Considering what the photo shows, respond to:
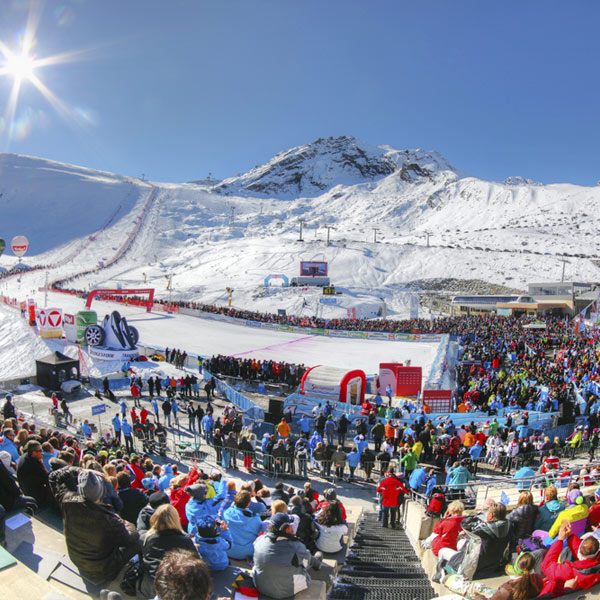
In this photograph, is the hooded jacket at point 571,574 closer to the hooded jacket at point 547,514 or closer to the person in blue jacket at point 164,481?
the hooded jacket at point 547,514

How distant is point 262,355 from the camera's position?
29078 millimetres

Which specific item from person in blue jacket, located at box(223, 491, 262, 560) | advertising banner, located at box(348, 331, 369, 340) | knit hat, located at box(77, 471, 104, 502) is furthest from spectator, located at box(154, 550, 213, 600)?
advertising banner, located at box(348, 331, 369, 340)

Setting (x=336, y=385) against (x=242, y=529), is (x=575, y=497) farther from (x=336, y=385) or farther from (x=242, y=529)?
(x=336, y=385)

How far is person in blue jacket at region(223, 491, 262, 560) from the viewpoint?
15.5ft

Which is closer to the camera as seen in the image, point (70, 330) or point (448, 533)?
point (448, 533)

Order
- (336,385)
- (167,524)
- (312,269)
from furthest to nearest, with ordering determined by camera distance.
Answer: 1. (312,269)
2. (336,385)
3. (167,524)

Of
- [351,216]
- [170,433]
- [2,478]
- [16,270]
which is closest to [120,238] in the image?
[16,270]

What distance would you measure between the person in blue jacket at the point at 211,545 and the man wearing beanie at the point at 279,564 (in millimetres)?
471

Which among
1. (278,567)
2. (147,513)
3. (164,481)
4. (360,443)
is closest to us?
(278,567)

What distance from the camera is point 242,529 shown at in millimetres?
4727

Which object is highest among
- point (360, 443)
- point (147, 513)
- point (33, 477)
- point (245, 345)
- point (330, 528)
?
point (147, 513)

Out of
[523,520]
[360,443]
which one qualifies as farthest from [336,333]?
[523,520]

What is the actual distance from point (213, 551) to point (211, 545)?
56 millimetres

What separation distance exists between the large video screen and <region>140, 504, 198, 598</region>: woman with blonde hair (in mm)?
59339
